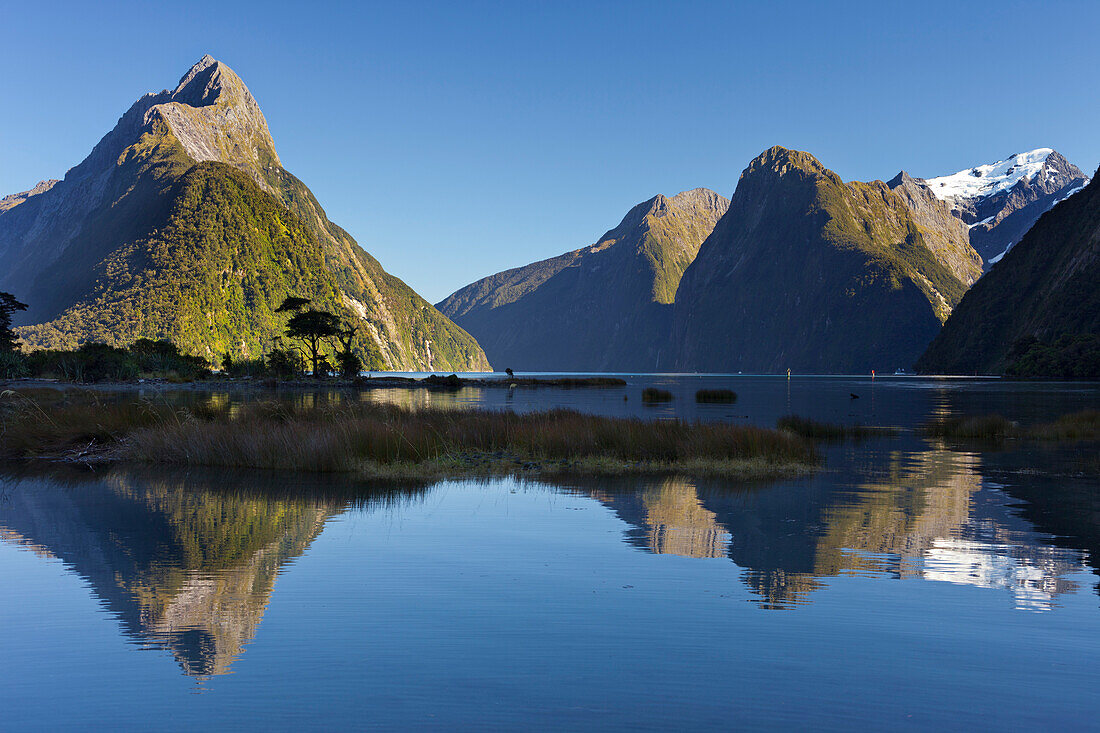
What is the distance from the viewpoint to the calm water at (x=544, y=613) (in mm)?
6371

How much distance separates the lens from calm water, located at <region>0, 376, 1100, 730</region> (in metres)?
6.37

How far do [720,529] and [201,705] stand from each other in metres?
10.5

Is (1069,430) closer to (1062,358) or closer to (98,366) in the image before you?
(98,366)

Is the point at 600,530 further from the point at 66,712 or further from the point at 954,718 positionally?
the point at 66,712

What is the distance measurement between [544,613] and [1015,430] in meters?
38.1

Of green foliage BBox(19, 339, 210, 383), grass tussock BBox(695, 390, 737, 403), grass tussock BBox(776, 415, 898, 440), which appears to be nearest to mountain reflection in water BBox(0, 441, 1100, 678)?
grass tussock BBox(776, 415, 898, 440)

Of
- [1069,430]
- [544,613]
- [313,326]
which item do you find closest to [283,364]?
[313,326]

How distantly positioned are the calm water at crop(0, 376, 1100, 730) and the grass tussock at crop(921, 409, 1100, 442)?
66.5ft

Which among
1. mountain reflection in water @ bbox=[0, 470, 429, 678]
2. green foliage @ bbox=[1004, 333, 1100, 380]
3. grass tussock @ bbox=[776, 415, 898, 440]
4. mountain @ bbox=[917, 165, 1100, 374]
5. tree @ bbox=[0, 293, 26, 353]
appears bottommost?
mountain reflection in water @ bbox=[0, 470, 429, 678]

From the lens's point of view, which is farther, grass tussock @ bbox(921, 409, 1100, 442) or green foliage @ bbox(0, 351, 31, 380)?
green foliage @ bbox(0, 351, 31, 380)

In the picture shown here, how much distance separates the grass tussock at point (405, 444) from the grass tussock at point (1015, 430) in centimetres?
1471

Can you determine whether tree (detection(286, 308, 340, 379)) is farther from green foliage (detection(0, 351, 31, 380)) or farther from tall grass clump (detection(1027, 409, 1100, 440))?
tall grass clump (detection(1027, 409, 1100, 440))

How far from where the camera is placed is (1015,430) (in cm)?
3766

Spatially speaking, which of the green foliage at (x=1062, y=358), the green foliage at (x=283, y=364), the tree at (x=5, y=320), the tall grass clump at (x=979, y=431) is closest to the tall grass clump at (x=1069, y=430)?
the tall grass clump at (x=979, y=431)
